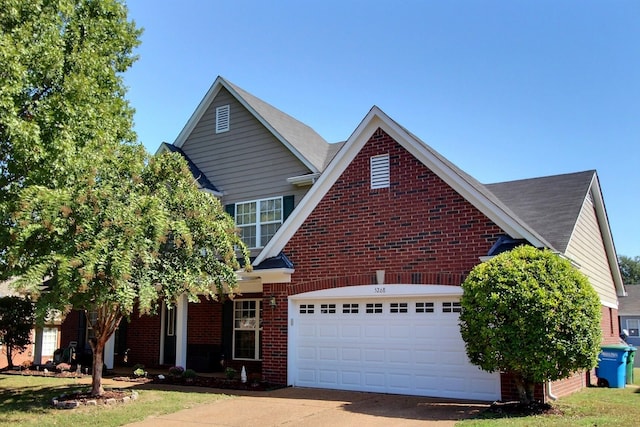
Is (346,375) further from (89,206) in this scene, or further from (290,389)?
(89,206)

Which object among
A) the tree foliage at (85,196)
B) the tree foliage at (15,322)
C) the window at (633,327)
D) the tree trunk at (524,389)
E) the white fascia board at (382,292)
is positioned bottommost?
the window at (633,327)

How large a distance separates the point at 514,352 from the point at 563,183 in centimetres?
957

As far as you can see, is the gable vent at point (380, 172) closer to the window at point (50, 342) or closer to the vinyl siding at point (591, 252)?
the vinyl siding at point (591, 252)

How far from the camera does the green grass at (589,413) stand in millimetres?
9289

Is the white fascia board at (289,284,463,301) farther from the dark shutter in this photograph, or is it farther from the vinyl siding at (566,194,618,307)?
the dark shutter

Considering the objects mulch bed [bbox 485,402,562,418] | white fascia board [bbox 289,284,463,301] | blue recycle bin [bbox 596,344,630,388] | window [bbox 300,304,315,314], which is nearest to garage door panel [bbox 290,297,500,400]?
window [bbox 300,304,315,314]

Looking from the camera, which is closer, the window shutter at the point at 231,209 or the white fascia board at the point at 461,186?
the white fascia board at the point at 461,186

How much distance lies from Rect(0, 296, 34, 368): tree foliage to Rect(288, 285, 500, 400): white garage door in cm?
1036

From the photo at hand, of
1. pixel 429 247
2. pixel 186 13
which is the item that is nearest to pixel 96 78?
pixel 186 13

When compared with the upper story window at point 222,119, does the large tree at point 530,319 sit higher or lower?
lower

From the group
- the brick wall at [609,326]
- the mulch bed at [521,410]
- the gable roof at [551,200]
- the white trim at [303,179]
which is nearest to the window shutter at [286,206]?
the white trim at [303,179]

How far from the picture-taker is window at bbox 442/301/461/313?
41.1 feet

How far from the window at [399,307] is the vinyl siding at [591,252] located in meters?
4.11

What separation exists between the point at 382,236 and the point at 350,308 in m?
1.96
